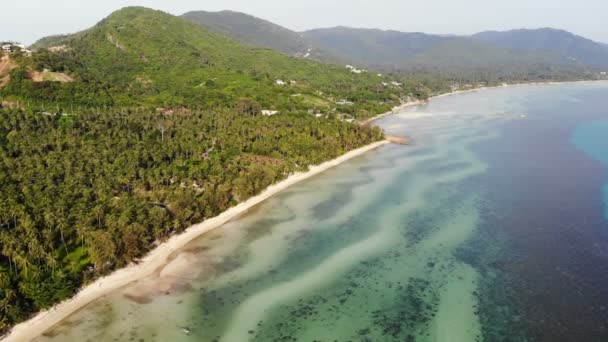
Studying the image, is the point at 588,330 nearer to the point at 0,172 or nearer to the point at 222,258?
the point at 222,258

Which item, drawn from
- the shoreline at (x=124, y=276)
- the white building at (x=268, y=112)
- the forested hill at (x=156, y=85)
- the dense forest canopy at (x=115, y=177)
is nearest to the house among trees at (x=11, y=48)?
the forested hill at (x=156, y=85)

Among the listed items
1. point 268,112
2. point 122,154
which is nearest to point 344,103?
point 268,112

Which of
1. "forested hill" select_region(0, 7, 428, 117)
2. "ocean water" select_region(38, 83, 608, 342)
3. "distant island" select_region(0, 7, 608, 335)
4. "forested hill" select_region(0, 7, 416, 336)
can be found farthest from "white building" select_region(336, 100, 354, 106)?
"ocean water" select_region(38, 83, 608, 342)

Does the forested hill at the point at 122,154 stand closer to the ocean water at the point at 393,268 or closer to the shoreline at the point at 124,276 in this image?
the shoreline at the point at 124,276

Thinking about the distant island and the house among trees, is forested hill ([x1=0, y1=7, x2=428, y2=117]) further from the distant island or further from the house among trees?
the house among trees

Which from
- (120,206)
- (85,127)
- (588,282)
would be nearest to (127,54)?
(85,127)
